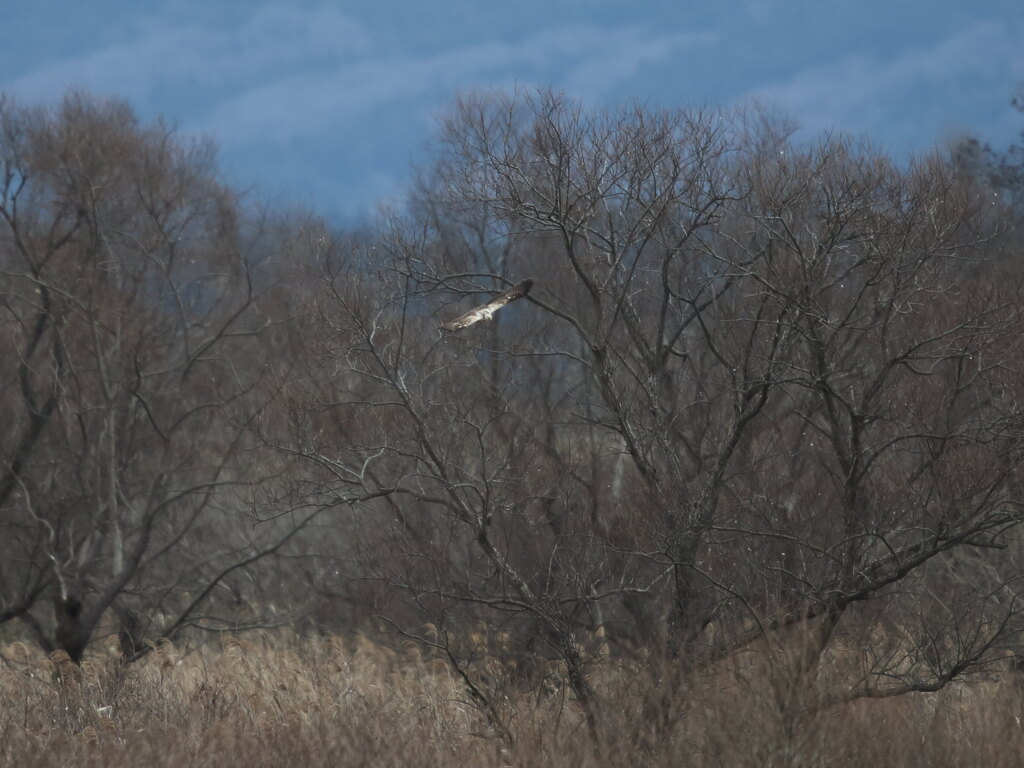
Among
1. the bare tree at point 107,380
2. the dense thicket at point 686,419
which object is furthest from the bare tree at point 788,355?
the bare tree at point 107,380

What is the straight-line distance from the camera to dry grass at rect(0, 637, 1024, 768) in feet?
26.6

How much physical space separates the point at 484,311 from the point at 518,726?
297 centimetres

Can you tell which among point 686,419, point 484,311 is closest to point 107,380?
point 686,419

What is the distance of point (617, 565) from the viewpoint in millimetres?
11062

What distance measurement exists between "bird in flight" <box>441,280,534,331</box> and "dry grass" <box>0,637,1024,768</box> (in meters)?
2.78

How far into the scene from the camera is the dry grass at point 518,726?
812cm

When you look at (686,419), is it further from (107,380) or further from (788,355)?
(107,380)

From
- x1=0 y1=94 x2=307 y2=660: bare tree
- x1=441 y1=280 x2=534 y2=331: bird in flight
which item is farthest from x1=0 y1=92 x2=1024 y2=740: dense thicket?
x1=0 y1=94 x2=307 y2=660: bare tree

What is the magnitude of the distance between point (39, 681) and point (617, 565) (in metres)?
5.54

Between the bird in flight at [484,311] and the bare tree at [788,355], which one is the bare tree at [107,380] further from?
the bird in flight at [484,311]

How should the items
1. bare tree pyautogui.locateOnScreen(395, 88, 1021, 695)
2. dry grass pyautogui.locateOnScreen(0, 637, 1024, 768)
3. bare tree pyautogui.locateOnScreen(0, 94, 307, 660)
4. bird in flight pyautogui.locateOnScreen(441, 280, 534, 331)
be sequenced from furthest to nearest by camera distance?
1. bare tree pyautogui.locateOnScreen(0, 94, 307, 660)
2. bare tree pyautogui.locateOnScreen(395, 88, 1021, 695)
3. bird in flight pyautogui.locateOnScreen(441, 280, 534, 331)
4. dry grass pyautogui.locateOnScreen(0, 637, 1024, 768)

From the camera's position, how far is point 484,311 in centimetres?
922

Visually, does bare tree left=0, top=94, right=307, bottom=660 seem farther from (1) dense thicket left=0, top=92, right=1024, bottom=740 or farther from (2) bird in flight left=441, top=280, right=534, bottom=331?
(2) bird in flight left=441, top=280, right=534, bottom=331

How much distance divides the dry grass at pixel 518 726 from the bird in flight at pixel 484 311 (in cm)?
278
